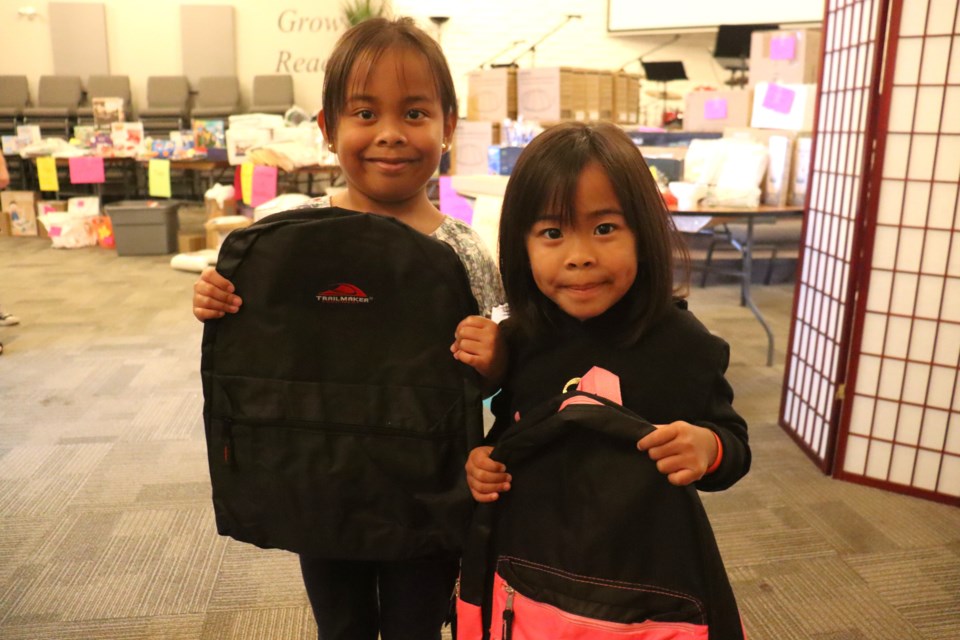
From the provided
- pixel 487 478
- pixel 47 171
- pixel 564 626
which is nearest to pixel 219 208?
pixel 47 171

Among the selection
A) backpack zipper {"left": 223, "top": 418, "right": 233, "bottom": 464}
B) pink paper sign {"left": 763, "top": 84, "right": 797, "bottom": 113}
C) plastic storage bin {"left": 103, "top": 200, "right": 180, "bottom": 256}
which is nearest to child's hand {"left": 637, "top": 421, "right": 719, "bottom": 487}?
backpack zipper {"left": 223, "top": 418, "right": 233, "bottom": 464}

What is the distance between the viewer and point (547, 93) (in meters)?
4.25

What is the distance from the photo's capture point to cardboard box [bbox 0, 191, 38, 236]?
6566 millimetres

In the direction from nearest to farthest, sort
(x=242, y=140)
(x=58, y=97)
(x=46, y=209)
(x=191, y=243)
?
(x=242, y=140) → (x=191, y=243) → (x=46, y=209) → (x=58, y=97)

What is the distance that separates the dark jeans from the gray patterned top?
38cm

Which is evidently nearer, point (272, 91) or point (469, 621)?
point (469, 621)

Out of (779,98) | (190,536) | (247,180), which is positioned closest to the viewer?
(190,536)

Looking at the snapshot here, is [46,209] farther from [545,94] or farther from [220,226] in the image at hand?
[545,94]

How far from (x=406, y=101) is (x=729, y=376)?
2516 mm

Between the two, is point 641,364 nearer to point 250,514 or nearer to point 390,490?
point 390,490

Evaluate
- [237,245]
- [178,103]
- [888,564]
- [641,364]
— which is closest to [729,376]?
[888,564]

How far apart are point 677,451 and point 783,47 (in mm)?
4254

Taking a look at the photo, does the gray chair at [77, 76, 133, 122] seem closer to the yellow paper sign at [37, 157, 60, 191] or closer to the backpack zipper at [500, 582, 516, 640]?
the yellow paper sign at [37, 157, 60, 191]

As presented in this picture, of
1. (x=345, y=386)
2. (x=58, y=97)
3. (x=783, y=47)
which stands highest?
(x=783, y=47)
